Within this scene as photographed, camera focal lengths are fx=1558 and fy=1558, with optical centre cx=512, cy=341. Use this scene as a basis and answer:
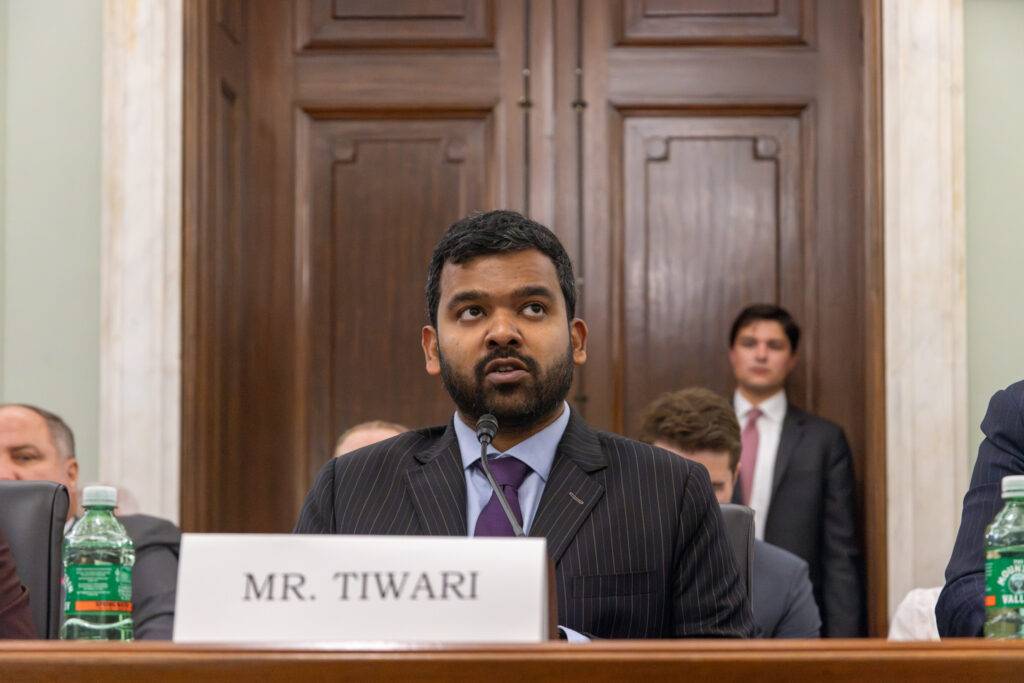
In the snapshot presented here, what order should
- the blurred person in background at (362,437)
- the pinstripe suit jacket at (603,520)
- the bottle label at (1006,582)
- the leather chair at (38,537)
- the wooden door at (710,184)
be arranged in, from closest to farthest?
A: the bottle label at (1006,582) → the pinstripe suit jacket at (603,520) → the leather chair at (38,537) → the blurred person in background at (362,437) → the wooden door at (710,184)

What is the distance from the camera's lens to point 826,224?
484 cm

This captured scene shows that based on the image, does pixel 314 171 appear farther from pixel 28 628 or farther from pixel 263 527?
pixel 28 628

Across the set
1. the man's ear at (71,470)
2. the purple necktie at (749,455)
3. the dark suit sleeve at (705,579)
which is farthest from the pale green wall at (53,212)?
the dark suit sleeve at (705,579)

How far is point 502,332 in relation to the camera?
6.81 ft

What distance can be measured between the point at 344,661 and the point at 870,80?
3.61 m

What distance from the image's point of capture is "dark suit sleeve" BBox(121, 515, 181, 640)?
10.7 feet

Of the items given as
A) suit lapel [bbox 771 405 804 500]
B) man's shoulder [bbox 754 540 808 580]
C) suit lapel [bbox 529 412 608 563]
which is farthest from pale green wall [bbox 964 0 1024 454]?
suit lapel [bbox 529 412 608 563]

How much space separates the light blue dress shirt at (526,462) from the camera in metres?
2.15

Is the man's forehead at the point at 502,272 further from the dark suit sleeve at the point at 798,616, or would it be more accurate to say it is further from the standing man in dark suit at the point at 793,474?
the standing man in dark suit at the point at 793,474

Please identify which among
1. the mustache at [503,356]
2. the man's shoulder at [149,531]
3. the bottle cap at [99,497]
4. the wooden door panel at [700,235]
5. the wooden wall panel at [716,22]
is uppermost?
the wooden wall panel at [716,22]

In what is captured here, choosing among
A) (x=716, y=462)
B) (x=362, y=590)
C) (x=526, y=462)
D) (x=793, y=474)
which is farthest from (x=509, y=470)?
(x=793, y=474)

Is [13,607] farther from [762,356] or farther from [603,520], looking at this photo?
[762,356]

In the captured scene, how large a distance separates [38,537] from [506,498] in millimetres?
736

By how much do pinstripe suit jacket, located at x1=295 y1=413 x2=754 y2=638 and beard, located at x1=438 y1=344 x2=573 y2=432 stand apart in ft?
0.31
